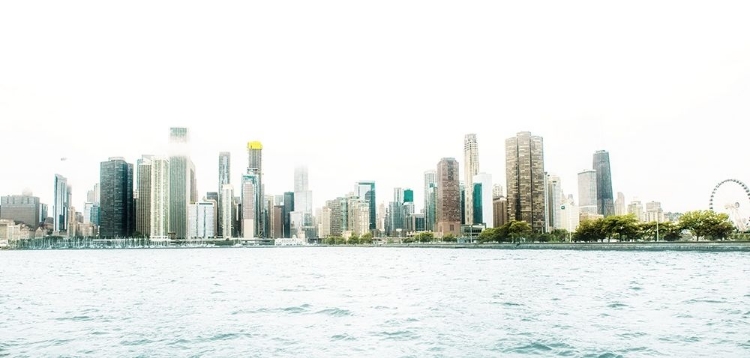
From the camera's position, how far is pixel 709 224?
14512 centimetres

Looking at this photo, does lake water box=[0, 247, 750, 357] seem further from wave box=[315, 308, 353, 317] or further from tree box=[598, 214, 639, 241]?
tree box=[598, 214, 639, 241]

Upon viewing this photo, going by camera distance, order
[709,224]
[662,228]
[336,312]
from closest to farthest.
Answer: [336,312]
[709,224]
[662,228]

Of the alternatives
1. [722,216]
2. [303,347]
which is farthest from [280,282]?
[722,216]

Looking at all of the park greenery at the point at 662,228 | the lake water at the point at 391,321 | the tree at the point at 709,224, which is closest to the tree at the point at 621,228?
the park greenery at the point at 662,228

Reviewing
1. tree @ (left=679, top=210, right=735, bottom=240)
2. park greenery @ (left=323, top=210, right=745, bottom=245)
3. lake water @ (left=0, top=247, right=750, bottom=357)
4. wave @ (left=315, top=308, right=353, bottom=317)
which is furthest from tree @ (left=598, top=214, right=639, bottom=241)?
wave @ (left=315, top=308, right=353, bottom=317)

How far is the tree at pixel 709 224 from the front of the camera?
145 metres

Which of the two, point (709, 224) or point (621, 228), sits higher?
point (709, 224)

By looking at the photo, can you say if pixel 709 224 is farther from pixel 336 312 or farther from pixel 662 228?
pixel 336 312

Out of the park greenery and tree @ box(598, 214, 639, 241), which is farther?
tree @ box(598, 214, 639, 241)

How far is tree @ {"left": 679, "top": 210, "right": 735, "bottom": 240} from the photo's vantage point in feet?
475

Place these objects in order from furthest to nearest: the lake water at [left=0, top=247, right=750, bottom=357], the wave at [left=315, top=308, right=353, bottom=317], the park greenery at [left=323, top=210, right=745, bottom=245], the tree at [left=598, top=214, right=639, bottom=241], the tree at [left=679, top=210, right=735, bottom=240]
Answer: the tree at [left=598, top=214, right=639, bottom=241], the park greenery at [left=323, top=210, right=745, bottom=245], the tree at [left=679, top=210, right=735, bottom=240], the wave at [left=315, top=308, right=353, bottom=317], the lake water at [left=0, top=247, right=750, bottom=357]

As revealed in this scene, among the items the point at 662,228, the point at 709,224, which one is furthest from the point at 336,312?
the point at 662,228

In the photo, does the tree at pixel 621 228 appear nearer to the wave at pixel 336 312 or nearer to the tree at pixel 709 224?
the tree at pixel 709 224

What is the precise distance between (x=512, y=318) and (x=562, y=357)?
9.34m
